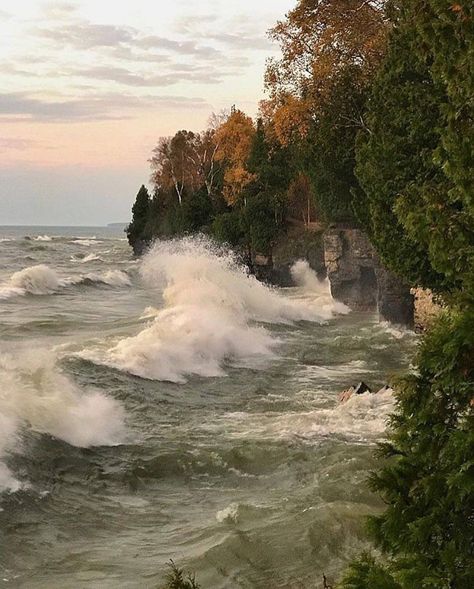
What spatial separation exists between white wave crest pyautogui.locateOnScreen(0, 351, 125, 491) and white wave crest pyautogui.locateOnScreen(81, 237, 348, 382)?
8.56 ft

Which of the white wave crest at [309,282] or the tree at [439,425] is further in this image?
the white wave crest at [309,282]

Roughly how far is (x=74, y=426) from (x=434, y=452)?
358 inches

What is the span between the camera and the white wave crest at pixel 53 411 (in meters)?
12.2

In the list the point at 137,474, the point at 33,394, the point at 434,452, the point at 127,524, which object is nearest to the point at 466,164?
the point at 434,452

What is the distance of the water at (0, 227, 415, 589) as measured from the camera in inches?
327

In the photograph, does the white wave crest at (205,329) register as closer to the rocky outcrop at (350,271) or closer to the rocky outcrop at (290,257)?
the rocky outcrop at (350,271)

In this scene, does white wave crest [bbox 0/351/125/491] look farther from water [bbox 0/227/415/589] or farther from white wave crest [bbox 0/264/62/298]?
white wave crest [bbox 0/264/62/298]

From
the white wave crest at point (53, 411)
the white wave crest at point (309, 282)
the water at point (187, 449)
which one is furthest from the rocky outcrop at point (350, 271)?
the white wave crest at point (53, 411)

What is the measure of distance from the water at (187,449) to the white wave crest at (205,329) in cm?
9

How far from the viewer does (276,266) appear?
42.2m

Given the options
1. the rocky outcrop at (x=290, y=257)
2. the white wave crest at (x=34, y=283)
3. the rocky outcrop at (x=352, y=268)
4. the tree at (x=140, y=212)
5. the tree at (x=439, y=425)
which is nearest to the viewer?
the tree at (x=439, y=425)

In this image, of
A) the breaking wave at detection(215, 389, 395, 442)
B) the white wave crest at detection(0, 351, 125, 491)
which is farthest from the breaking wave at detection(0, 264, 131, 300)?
the breaking wave at detection(215, 389, 395, 442)

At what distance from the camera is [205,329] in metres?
21.3

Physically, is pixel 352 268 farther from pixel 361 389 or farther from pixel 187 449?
pixel 187 449
